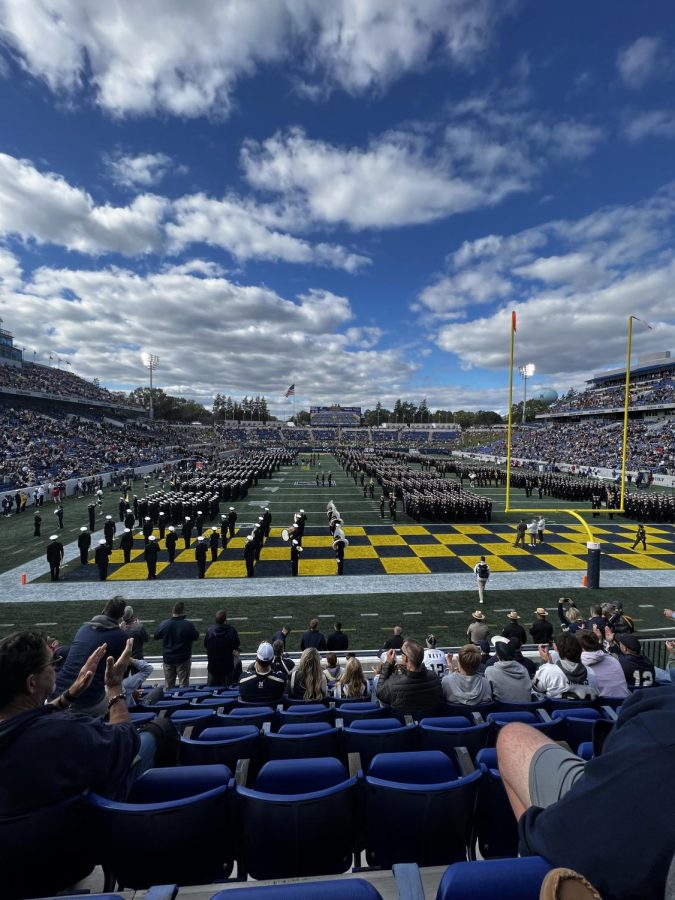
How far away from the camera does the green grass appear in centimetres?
911

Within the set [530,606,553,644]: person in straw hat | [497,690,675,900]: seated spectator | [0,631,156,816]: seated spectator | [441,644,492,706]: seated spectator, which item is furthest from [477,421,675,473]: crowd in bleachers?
[0,631,156,816]: seated spectator

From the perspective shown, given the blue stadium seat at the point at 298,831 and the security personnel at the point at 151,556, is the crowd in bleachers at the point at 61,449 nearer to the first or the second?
the security personnel at the point at 151,556

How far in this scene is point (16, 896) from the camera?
5.41 ft

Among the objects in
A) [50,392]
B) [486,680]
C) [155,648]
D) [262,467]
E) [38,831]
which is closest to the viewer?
[38,831]

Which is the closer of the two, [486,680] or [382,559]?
[486,680]

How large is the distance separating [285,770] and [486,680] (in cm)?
230

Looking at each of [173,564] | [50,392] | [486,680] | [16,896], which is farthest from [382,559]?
[50,392]

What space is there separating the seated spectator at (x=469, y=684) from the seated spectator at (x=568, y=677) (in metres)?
0.81

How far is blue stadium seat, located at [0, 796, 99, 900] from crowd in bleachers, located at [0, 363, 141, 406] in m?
53.3

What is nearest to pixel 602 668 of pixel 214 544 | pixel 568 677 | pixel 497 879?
pixel 568 677

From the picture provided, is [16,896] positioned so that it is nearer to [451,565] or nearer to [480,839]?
[480,839]

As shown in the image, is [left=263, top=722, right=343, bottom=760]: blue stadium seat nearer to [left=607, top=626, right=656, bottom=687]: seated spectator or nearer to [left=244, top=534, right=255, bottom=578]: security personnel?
[left=607, top=626, right=656, bottom=687]: seated spectator

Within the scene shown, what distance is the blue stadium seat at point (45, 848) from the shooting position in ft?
5.09

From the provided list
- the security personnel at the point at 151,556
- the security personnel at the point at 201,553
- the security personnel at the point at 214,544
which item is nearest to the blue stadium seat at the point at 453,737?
the security personnel at the point at 201,553
